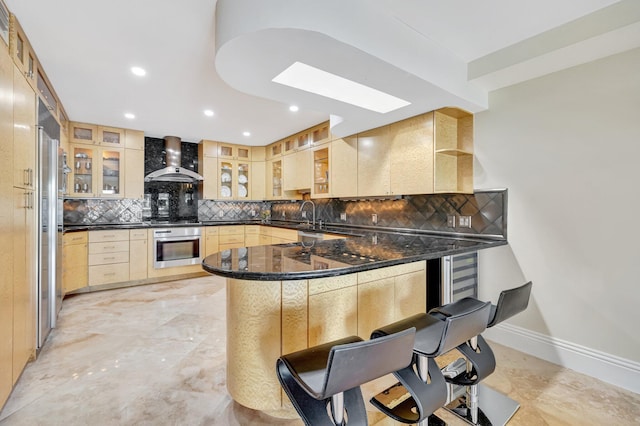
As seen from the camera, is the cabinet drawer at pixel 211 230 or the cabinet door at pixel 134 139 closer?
the cabinet door at pixel 134 139

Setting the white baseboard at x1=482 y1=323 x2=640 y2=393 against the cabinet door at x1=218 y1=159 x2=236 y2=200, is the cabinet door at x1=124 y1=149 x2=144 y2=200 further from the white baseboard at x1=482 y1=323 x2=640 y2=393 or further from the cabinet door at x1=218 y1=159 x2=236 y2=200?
the white baseboard at x1=482 y1=323 x2=640 y2=393

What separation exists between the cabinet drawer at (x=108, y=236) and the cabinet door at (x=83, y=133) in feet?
4.44

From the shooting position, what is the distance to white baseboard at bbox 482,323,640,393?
2014 mm

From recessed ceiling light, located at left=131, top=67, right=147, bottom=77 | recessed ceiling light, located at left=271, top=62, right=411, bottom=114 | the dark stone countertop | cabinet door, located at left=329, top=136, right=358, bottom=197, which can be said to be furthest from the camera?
cabinet door, located at left=329, top=136, right=358, bottom=197

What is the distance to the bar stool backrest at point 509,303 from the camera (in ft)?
4.92

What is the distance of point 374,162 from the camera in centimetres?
338

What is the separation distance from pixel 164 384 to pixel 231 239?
3354 millimetres

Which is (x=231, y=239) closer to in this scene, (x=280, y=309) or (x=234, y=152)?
(x=234, y=152)

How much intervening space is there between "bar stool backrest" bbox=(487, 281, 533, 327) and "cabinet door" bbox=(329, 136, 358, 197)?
2.22 meters

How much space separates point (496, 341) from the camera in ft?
8.85

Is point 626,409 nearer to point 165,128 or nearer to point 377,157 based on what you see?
point 377,157

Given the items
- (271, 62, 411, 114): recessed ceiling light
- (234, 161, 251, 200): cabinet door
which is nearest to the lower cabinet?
(234, 161, 251, 200): cabinet door

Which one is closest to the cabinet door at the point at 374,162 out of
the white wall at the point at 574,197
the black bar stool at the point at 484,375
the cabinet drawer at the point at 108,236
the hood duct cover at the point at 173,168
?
the white wall at the point at 574,197

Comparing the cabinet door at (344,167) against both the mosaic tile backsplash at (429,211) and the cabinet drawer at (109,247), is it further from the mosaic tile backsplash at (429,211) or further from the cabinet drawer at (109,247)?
the cabinet drawer at (109,247)
